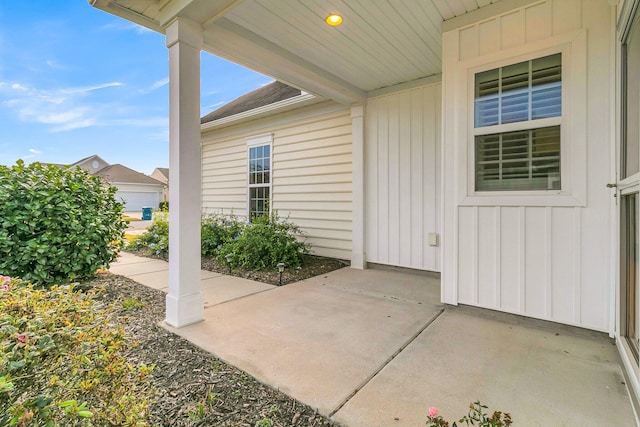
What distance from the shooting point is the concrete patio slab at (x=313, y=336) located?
1882 mm

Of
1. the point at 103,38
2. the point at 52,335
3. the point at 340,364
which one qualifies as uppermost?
the point at 103,38

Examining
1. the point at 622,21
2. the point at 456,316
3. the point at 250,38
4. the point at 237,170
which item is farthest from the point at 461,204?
the point at 237,170

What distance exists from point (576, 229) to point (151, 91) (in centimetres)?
2167

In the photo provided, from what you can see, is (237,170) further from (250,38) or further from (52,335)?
(52,335)

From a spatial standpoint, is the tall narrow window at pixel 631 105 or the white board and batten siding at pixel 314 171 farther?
the white board and batten siding at pixel 314 171

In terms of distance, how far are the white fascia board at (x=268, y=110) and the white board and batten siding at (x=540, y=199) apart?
279 cm

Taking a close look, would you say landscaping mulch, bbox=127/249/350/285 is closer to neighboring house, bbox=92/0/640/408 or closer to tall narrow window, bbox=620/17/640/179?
neighboring house, bbox=92/0/640/408

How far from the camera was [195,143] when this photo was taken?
277cm

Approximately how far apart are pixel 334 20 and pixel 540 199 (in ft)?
8.67

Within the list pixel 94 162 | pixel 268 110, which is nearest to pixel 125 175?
pixel 94 162

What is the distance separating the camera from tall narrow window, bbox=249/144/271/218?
6695 mm

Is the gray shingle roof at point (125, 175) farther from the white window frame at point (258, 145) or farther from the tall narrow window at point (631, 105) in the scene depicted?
the tall narrow window at point (631, 105)

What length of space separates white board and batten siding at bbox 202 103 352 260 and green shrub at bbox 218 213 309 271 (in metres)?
0.65

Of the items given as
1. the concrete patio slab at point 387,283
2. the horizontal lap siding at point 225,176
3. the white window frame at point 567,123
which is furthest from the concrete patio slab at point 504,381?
the horizontal lap siding at point 225,176
